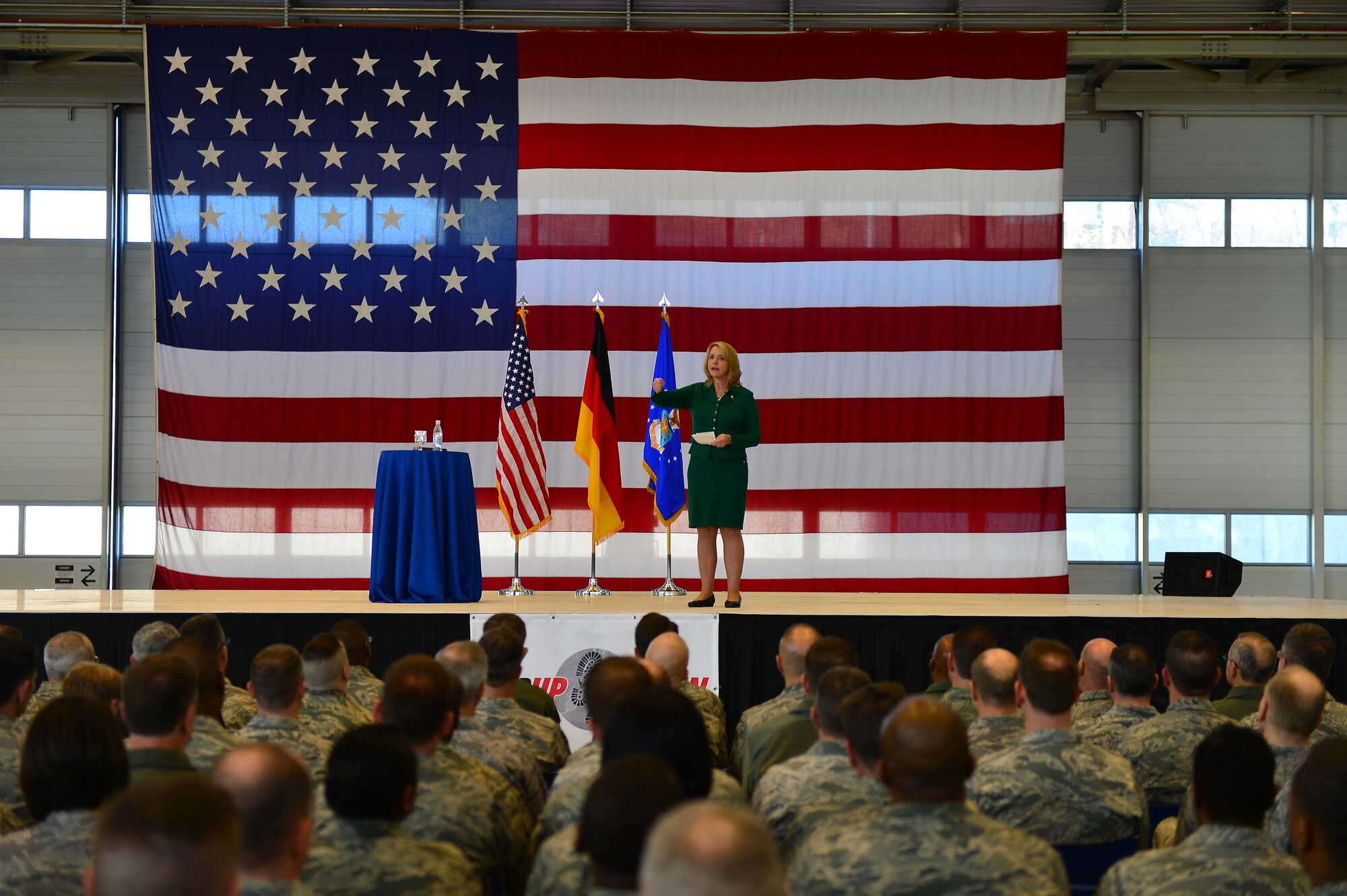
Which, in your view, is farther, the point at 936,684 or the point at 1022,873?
the point at 936,684

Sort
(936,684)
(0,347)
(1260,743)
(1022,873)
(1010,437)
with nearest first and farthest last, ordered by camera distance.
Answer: (1022,873), (1260,743), (936,684), (1010,437), (0,347)

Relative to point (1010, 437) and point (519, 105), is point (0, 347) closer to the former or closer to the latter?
point (519, 105)

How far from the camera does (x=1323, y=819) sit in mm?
2014

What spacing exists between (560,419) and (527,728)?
5750 mm

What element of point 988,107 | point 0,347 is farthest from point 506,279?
point 0,347

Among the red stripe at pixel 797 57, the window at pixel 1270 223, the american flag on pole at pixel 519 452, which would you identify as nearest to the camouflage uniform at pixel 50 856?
the american flag on pole at pixel 519 452

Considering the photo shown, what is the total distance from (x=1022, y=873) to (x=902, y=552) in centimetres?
755

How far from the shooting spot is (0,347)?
465 inches

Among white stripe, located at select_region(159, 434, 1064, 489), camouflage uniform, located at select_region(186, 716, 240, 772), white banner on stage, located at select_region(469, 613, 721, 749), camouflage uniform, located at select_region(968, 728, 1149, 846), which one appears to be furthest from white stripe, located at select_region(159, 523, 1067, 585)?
camouflage uniform, located at select_region(968, 728, 1149, 846)

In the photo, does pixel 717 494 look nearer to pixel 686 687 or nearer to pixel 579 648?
pixel 579 648

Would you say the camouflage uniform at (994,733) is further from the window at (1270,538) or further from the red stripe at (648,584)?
the window at (1270,538)

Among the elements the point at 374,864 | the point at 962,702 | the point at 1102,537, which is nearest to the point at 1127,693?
the point at 962,702

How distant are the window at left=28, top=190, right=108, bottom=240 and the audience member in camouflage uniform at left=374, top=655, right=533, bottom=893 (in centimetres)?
1048

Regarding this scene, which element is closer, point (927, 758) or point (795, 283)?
point (927, 758)
